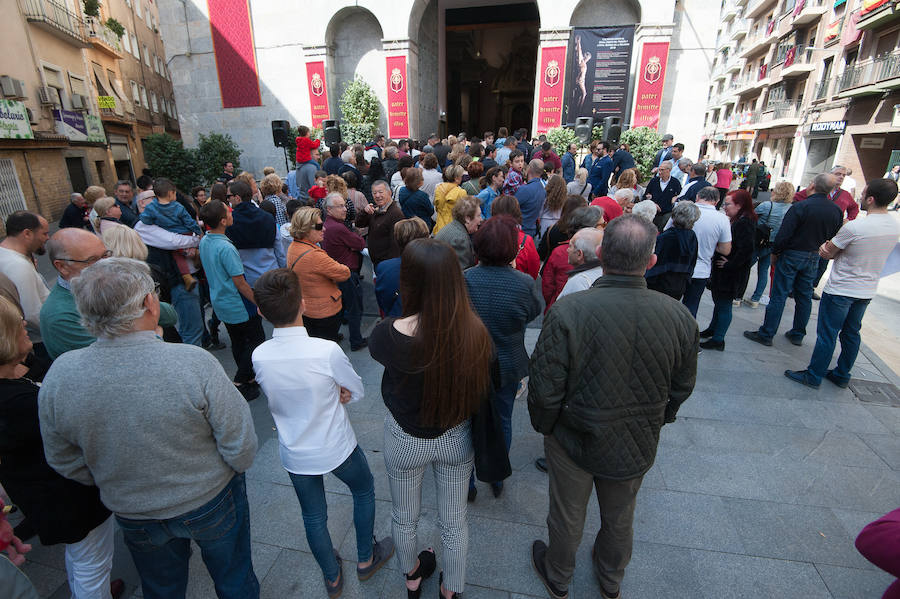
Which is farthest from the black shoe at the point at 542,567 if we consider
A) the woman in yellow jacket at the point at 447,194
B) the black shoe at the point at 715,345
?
the woman in yellow jacket at the point at 447,194

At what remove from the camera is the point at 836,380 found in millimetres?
4047

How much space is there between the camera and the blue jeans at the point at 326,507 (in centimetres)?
198

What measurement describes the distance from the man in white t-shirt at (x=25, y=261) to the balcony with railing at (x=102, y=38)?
23411 mm

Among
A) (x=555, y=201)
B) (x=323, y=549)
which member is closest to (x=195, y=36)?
(x=555, y=201)

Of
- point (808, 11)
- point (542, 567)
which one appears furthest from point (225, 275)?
point (808, 11)

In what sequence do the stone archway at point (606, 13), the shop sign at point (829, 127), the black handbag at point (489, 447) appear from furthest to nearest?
1. the shop sign at point (829, 127)
2. the stone archway at point (606, 13)
3. the black handbag at point (489, 447)

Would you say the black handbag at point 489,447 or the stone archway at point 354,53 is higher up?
the stone archway at point 354,53

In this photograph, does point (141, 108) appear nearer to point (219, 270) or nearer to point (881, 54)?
point (219, 270)

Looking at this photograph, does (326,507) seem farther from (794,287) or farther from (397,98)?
(397,98)

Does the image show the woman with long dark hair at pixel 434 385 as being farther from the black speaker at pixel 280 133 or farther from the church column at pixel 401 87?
the church column at pixel 401 87

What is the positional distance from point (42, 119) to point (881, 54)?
34.9m

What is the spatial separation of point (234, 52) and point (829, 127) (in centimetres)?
2989

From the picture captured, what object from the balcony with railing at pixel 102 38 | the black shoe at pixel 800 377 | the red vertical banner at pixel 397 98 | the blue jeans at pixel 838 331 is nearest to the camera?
the blue jeans at pixel 838 331

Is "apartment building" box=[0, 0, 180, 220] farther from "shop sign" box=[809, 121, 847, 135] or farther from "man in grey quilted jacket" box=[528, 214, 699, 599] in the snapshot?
"shop sign" box=[809, 121, 847, 135]
